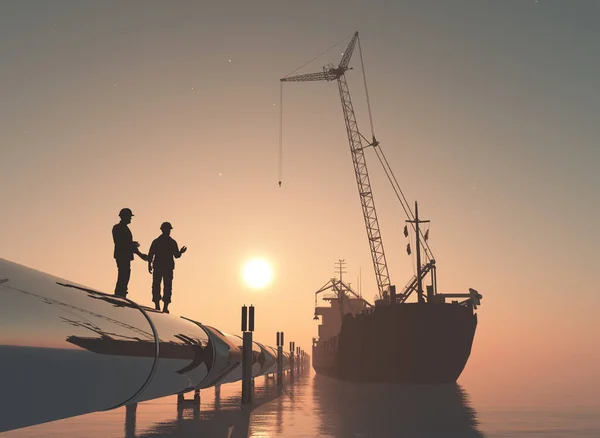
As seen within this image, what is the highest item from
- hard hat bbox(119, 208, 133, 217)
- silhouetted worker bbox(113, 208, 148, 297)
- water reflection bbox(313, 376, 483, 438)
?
hard hat bbox(119, 208, 133, 217)

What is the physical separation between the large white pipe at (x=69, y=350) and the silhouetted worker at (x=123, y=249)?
4.93 meters

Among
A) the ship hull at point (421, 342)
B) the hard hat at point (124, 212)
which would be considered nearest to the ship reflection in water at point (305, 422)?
the hard hat at point (124, 212)

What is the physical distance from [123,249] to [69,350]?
799 centimetres

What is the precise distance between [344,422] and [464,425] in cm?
247

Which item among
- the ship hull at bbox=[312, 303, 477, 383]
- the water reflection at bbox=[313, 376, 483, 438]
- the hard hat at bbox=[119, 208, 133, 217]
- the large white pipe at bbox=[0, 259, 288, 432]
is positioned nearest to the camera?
the large white pipe at bbox=[0, 259, 288, 432]

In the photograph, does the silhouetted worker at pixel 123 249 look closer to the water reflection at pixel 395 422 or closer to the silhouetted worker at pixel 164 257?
the silhouetted worker at pixel 164 257

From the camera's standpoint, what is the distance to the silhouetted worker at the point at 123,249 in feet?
40.2

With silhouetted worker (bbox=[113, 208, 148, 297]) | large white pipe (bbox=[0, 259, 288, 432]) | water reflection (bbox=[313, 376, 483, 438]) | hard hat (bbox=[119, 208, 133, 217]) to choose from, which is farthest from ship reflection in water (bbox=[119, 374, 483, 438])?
hard hat (bbox=[119, 208, 133, 217])

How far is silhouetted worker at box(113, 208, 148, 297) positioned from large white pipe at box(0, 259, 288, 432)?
4.93 meters

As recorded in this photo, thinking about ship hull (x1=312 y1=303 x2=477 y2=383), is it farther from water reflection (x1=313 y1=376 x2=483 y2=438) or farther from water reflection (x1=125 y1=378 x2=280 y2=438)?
water reflection (x1=125 y1=378 x2=280 y2=438)

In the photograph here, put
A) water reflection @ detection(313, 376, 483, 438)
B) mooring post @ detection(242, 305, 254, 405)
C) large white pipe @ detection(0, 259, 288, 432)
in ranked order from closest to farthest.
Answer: large white pipe @ detection(0, 259, 288, 432) < water reflection @ detection(313, 376, 483, 438) < mooring post @ detection(242, 305, 254, 405)

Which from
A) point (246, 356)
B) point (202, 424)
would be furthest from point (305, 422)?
point (246, 356)

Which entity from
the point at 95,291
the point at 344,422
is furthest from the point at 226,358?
the point at 95,291

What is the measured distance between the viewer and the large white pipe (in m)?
4.09
